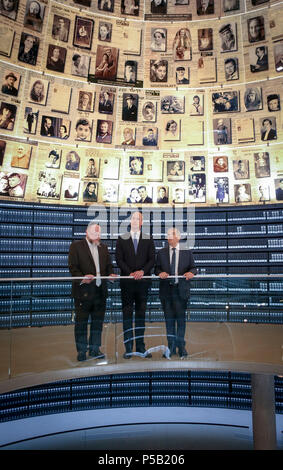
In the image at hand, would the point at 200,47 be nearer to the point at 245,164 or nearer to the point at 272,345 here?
the point at 245,164

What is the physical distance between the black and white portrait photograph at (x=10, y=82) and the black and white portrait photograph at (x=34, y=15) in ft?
2.94

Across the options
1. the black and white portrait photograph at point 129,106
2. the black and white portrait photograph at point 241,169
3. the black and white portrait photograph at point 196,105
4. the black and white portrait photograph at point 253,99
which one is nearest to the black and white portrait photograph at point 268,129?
the black and white portrait photograph at point 253,99

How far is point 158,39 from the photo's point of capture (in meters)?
8.09

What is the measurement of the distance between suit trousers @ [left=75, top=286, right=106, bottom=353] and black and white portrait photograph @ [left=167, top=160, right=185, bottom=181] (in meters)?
4.14

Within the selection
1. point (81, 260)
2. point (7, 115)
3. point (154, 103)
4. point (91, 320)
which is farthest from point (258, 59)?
point (91, 320)

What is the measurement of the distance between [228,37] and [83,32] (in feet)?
9.03

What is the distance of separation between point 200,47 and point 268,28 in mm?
1270

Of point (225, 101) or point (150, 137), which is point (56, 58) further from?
point (225, 101)

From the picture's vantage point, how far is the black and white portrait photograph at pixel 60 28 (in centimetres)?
752

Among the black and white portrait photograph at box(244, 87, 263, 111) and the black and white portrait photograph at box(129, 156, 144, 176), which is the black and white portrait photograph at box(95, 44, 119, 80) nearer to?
the black and white portrait photograph at box(129, 156, 144, 176)

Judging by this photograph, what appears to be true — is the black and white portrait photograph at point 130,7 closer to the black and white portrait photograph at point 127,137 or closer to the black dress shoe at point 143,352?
the black and white portrait photograph at point 127,137

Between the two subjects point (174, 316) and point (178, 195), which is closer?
point (174, 316)

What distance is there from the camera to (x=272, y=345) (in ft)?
15.3

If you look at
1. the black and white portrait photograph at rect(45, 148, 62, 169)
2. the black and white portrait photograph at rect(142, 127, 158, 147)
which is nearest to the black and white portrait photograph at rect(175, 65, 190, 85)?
the black and white portrait photograph at rect(142, 127, 158, 147)
